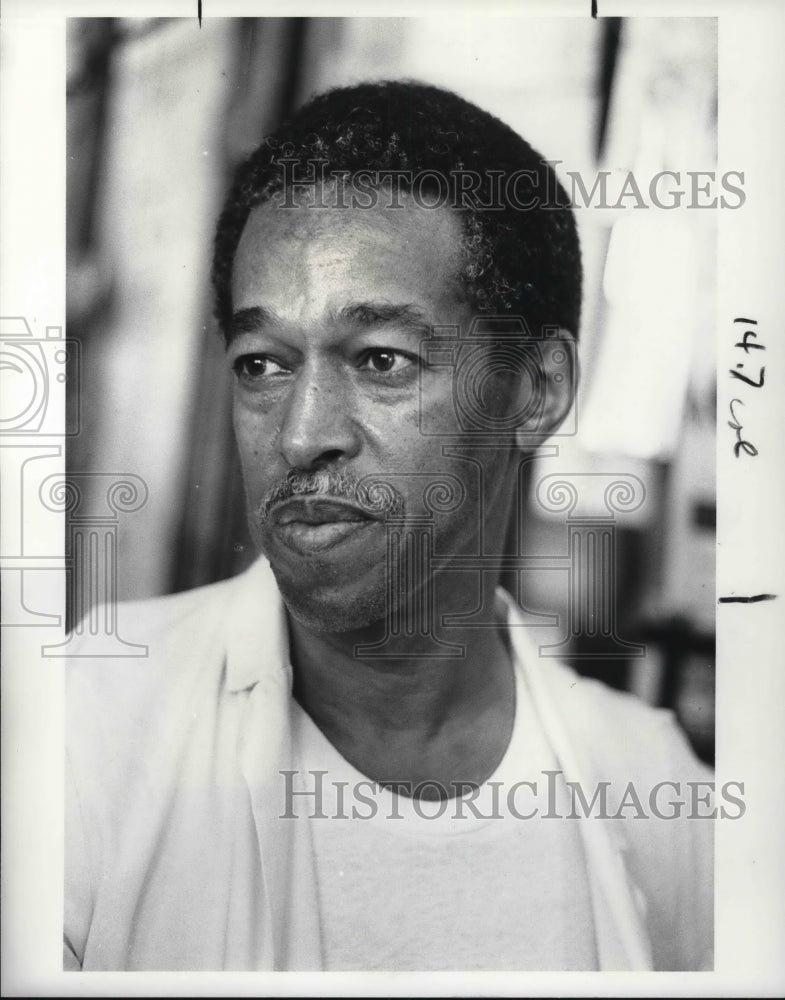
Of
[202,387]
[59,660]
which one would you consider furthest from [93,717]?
[202,387]

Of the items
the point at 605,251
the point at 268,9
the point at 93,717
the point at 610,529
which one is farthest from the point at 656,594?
the point at 268,9

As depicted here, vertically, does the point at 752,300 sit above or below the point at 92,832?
above

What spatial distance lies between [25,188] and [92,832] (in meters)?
1.25

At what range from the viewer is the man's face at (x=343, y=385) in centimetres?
206

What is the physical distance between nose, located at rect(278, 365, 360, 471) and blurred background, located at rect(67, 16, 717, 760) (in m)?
0.15

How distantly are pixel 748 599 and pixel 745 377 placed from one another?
43 cm

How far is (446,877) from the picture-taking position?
214cm

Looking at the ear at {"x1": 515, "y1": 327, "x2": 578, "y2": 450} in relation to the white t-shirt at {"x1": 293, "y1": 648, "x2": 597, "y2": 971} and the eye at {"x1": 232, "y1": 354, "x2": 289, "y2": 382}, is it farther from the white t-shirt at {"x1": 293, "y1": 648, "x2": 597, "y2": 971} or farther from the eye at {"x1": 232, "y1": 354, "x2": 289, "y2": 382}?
the white t-shirt at {"x1": 293, "y1": 648, "x2": 597, "y2": 971}

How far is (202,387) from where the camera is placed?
2137 mm

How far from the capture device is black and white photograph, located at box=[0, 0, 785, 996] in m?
2.11

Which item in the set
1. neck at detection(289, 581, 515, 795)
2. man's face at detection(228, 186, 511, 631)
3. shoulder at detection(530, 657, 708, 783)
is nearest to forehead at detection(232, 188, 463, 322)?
man's face at detection(228, 186, 511, 631)

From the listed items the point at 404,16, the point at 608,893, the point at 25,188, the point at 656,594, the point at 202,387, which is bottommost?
the point at 608,893

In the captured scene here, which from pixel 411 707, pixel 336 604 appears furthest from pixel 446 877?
pixel 336 604

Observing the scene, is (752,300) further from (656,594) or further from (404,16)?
(404,16)
